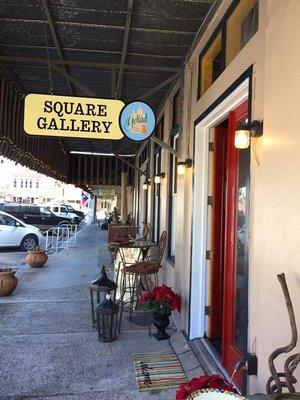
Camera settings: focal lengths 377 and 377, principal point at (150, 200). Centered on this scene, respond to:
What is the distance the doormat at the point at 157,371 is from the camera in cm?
342

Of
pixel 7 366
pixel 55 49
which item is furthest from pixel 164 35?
pixel 7 366

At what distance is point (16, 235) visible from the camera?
13367mm

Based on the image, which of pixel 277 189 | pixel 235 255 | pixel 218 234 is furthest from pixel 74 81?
pixel 277 189

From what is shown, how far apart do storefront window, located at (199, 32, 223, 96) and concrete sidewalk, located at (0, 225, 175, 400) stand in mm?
3068

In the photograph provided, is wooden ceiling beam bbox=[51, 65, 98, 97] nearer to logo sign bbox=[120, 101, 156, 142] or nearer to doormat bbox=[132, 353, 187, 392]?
logo sign bbox=[120, 101, 156, 142]

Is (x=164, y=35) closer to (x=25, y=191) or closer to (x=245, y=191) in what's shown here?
(x=245, y=191)

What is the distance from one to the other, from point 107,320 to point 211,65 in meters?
3.15

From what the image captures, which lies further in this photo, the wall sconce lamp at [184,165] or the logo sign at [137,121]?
the wall sconce lamp at [184,165]

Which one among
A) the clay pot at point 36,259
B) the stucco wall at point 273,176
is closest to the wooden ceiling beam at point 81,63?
the stucco wall at point 273,176

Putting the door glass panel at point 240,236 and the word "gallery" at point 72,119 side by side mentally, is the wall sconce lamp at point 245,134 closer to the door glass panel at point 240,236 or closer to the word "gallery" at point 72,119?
the door glass panel at point 240,236

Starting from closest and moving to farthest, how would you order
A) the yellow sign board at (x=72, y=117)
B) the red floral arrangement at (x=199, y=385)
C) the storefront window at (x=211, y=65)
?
1. the red floral arrangement at (x=199, y=385)
2. the storefront window at (x=211, y=65)
3. the yellow sign board at (x=72, y=117)

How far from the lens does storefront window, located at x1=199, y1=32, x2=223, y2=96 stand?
3.89m

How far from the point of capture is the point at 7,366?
371cm

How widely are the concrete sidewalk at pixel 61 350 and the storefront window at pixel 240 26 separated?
3.10 meters
